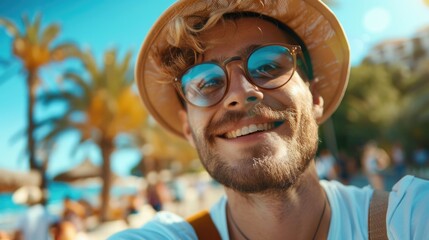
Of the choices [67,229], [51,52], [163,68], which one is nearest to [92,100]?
[51,52]

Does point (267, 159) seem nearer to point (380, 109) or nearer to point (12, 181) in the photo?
point (12, 181)

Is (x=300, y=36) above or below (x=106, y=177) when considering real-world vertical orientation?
above

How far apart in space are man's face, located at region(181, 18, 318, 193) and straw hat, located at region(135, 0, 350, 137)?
18 centimetres

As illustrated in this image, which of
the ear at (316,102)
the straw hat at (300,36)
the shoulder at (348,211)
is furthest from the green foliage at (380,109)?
the shoulder at (348,211)

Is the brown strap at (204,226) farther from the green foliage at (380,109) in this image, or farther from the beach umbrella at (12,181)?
the green foliage at (380,109)

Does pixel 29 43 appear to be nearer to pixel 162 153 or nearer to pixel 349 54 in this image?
pixel 162 153

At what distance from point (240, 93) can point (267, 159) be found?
12.5 inches

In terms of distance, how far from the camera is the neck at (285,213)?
1.77 m

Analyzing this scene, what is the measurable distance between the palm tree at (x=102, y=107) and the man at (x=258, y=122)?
12337 millimetres

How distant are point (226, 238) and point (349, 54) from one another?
4.05 feet

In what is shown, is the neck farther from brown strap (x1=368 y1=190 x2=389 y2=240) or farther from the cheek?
the cheek

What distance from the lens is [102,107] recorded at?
13750mm

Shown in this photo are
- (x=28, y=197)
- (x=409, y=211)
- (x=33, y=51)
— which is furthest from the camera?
(x=33, y=51)

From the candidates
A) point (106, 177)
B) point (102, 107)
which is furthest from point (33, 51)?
point (106, 177)
